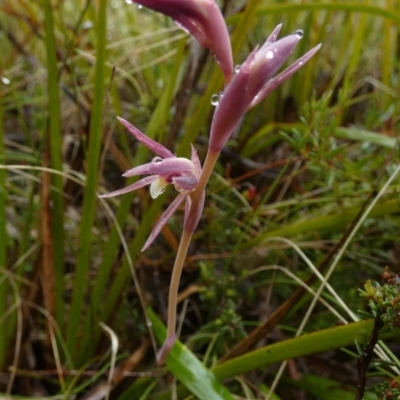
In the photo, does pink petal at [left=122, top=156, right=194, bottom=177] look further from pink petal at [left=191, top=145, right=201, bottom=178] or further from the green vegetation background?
the green vegetation background

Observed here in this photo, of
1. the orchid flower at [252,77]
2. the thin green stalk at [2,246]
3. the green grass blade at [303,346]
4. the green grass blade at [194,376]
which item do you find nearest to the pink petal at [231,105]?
the orchid flower at [252,77]

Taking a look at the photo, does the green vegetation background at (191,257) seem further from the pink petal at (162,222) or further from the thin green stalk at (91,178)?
the pink petal at (162,222)

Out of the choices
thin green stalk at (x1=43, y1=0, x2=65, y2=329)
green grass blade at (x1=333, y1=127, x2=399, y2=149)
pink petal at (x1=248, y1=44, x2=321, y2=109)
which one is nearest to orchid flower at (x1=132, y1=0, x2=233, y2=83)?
pink petal at (x1=248, y1=44, x2=321, y2=109)

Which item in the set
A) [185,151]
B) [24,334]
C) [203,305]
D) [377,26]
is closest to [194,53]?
[185,151]

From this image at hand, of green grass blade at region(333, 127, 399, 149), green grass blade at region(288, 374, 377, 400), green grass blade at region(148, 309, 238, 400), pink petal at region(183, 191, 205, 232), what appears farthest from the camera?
green grass blade at region(333, 127, 399, 149)

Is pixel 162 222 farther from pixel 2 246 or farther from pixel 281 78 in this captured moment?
pixel 2 246

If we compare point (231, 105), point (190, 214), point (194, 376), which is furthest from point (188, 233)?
point (194, 376)
